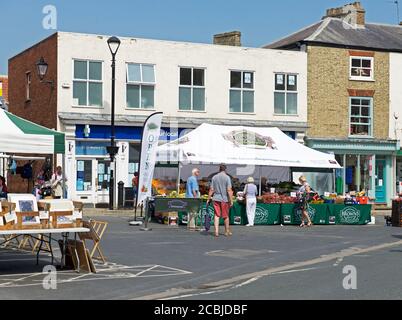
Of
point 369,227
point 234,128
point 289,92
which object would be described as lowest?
point 369,227

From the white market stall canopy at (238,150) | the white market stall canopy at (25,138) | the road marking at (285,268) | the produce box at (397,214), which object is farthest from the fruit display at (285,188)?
the white market stall canopy at (25,138)

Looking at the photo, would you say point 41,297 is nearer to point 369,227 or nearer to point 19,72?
Answer: point 369,227

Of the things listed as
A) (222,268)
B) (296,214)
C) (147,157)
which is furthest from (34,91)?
(222,268)

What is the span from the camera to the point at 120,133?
111ft

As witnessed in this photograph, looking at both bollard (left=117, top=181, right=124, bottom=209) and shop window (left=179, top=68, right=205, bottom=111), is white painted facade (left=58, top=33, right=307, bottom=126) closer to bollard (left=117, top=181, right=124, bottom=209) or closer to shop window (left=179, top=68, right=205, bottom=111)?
shop window (left=179, top=68, right=205, bottom=111)

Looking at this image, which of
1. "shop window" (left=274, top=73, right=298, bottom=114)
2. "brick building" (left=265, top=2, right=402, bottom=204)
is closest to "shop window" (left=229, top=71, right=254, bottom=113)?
"shop window" (left=274, top=73, right=298, bottom=114)

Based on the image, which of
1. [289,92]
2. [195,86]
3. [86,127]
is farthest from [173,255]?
[289,92]

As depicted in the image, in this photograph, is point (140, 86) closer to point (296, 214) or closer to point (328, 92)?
point (328, 92)

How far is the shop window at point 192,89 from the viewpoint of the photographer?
35250 mm

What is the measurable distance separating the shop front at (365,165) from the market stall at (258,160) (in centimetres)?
902

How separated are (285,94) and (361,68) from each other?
4418mm

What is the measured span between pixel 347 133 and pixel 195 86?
8181 millimetres

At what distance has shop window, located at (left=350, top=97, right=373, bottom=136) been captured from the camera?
38.4 m

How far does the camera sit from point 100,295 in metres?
10.7
